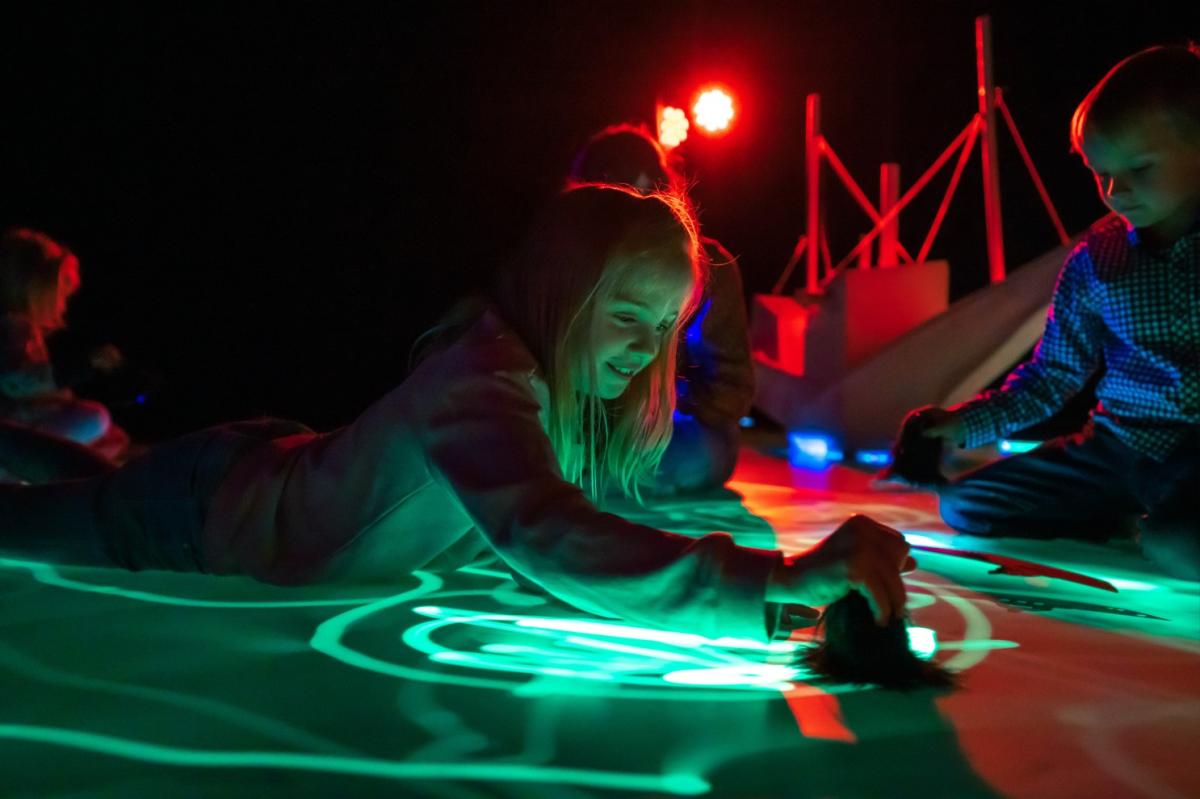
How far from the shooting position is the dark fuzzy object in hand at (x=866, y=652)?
97 centimetres

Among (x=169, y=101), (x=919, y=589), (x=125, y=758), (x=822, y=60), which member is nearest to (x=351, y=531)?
(x=125, y=758)

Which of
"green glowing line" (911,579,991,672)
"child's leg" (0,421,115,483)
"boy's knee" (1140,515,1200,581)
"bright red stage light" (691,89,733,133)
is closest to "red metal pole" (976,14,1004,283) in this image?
"bright red stage light" (691,89,733,133)

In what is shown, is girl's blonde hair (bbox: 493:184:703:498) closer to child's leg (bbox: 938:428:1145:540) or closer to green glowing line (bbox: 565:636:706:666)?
green glowing line (bbox: 565:636:706:666)

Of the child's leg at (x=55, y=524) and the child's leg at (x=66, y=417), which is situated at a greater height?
the child's leg at (x=66, y=417)

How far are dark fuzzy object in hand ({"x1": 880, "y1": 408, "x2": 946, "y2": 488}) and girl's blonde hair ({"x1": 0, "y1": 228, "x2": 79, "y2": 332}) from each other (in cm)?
245

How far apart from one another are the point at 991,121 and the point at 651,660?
339 centimetres

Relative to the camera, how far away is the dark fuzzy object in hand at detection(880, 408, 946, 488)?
2.01 meters

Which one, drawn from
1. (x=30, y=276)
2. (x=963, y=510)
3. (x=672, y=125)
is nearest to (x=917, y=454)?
(x=963, y=510)

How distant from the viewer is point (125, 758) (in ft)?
2.60

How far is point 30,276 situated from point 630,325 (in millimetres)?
2490

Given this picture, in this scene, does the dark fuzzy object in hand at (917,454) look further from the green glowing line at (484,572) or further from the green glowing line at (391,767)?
the green glowing line at (391,767)

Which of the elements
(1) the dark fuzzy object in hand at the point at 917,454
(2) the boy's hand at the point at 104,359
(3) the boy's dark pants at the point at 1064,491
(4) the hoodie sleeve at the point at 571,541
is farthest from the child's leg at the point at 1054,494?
(2) the boy's hand at the point at 104,359

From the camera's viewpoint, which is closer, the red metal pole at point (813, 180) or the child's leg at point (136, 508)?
the child's leg at point (136, 508)

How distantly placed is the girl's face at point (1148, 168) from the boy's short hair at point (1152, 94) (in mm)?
14
